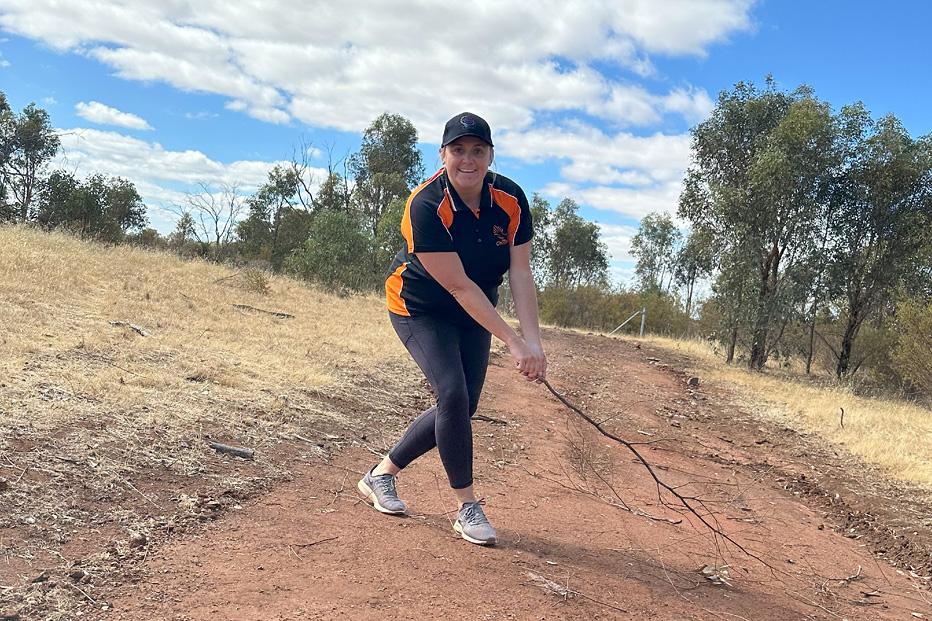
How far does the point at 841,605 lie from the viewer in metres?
2.83

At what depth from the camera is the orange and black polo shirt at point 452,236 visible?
100 inches

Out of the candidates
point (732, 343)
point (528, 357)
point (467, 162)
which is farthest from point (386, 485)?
point (732, 343)

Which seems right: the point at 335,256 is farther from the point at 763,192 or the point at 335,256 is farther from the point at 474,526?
the point at 474,526

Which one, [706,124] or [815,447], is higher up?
[706,124]

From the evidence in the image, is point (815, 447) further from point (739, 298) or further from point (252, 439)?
point (739, 298)

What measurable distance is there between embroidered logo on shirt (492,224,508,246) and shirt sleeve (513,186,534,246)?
6 cm

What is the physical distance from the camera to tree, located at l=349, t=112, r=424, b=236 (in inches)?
1241

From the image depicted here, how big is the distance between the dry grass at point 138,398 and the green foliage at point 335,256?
29.1 ft

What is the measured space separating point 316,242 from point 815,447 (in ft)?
49.2

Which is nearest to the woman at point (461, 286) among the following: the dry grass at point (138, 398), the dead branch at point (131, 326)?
the dry grass at point (138, 398)

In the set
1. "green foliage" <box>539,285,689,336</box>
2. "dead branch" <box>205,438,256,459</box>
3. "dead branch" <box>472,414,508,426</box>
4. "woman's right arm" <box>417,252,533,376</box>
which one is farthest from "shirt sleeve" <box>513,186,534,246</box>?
"green foliage" <box>539,285,689,336</box>

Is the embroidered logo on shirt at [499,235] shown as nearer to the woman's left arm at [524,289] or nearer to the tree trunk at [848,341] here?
the woman's left arm at [524,289]

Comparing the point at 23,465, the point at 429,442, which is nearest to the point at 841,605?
the point at 429,442

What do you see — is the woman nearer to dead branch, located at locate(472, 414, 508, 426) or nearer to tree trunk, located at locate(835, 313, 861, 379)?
dead branch, located at locate(472, 414, 508, 426)
